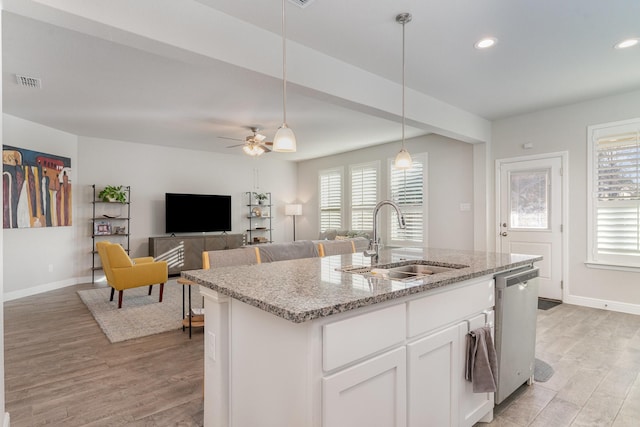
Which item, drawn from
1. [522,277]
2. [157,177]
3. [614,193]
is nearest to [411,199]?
[614,193]

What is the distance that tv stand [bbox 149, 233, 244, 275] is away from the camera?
6.38 meters

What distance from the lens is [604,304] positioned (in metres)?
4.27

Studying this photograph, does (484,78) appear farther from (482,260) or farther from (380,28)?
(482,260)

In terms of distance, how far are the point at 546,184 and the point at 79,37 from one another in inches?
221

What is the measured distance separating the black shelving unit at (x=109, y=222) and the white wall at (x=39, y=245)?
0.28m

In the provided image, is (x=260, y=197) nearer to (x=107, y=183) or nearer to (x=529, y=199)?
(x=107, y=183)

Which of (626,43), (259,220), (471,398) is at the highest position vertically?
(626,43)

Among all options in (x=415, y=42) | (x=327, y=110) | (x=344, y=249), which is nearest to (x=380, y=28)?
(x=415, y=42)

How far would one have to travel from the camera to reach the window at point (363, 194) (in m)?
7.00

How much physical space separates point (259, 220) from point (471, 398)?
6.90 meters

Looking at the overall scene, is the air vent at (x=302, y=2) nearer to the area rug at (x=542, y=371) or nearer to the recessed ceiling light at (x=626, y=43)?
the recessed ceiling light at (x=626, y=43)

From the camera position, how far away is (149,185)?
6766 mm

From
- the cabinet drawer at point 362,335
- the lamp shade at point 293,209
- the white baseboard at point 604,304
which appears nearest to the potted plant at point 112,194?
the lamp shade at point 293,209

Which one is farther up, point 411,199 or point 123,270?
point 411,199
